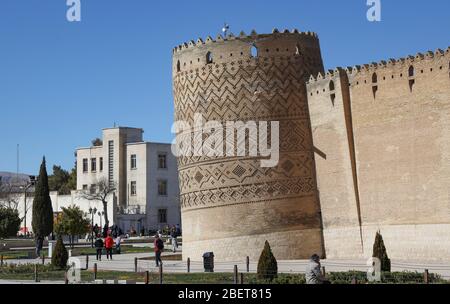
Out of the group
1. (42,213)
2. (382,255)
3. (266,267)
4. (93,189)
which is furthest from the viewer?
(93,189)

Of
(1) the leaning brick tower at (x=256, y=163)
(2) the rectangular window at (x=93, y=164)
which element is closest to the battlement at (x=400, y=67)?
(1) the leaning brick tower at (x=256, y=163)

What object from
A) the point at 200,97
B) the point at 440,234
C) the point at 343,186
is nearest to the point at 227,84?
the point at 200,97

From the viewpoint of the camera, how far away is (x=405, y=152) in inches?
818

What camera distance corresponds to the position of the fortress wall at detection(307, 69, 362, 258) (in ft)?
72.8

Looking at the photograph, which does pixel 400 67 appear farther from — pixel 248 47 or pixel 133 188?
pixel 133 188

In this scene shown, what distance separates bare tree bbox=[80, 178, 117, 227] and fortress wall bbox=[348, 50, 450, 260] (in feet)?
95.2

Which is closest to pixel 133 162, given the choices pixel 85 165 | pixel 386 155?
pixel 85 165

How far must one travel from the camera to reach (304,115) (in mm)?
23734

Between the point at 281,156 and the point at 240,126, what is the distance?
1427 millimetres

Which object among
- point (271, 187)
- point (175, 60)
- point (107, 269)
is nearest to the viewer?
point (107, 269)

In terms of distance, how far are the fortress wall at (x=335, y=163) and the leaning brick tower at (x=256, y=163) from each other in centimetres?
39

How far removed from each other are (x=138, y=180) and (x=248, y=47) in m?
27.4

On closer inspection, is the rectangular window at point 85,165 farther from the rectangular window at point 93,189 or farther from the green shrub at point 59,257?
the green shrub at point 59,257

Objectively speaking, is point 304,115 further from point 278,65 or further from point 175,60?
point 175,60
